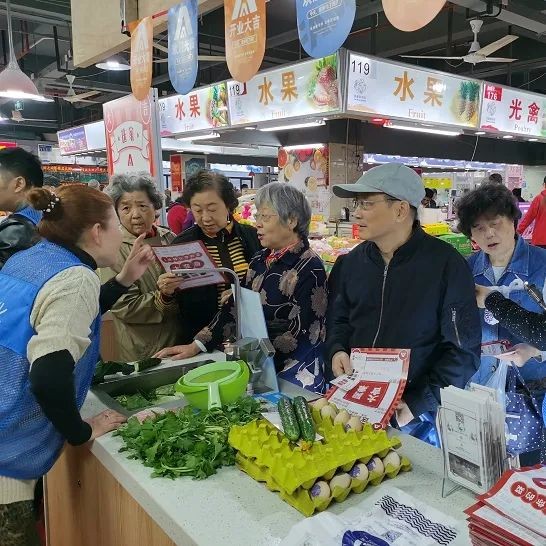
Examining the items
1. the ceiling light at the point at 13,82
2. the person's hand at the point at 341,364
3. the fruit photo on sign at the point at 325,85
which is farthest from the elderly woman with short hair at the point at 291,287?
the ceiling light at the point at 13,82

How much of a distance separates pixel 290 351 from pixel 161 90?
11.5m

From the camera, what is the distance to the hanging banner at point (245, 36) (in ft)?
8.10

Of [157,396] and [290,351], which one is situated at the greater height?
[290,351]

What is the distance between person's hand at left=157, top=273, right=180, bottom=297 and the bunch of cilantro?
33.4 inches

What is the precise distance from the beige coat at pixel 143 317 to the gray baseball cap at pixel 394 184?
3.87 feet

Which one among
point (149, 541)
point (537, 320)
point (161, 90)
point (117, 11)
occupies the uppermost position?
point (161, 90)

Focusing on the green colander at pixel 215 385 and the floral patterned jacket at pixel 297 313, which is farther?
the floral patterned jacket at pixel 297 313

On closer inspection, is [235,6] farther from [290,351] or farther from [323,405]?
[323,405]

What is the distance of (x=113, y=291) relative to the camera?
229 centimetres

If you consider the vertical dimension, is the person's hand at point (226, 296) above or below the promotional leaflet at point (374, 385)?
above

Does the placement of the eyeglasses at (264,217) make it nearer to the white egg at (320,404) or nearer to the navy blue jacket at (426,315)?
the navy blue jacket at (426,315)

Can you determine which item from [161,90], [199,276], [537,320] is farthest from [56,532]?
[161,90]

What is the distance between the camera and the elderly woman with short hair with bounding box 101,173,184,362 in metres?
2.69

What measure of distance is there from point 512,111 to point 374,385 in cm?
714
